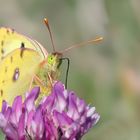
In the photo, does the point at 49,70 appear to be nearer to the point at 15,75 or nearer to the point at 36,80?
the point at 36,80

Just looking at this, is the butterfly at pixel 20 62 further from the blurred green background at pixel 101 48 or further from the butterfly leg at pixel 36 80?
the blurred green background at pixel 101 48

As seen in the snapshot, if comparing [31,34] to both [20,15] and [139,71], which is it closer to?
[20,15]

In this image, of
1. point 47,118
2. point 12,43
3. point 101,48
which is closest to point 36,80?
point 12,43

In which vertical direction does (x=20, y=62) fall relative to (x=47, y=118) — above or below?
above

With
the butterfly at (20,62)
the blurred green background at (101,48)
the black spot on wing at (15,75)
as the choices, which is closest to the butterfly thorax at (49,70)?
the butterfly at (20,62)

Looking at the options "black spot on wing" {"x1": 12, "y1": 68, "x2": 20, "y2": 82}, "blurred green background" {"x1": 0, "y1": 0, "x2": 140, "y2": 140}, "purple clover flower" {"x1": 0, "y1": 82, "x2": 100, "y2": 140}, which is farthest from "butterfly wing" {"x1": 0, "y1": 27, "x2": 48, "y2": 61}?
"blurred green background" {"x1": 0, "y1": 0, "x2": 140, "y2": 140}

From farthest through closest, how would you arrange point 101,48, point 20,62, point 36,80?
point 101,48 → point 20,62 → point 36,80
